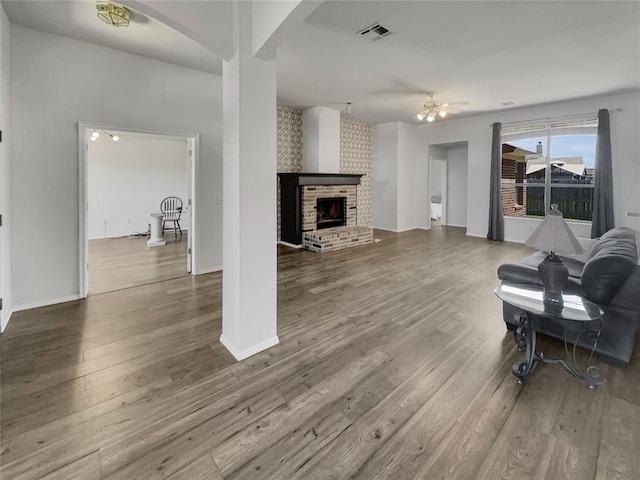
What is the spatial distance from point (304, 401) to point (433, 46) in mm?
4014

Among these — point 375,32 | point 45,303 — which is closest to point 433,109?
point 375,32

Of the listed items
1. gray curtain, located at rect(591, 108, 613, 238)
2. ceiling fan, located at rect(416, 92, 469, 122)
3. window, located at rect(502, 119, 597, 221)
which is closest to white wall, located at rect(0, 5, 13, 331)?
ceiling fan, located at rect(416, 92, 469, 122)

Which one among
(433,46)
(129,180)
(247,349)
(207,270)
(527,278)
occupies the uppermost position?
(433,46)

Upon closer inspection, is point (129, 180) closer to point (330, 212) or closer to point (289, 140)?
point (289, 140)

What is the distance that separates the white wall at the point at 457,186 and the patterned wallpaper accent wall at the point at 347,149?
8.68 feet

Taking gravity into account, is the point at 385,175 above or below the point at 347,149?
below

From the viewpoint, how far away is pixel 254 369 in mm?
2229

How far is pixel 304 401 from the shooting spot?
6.26 ft

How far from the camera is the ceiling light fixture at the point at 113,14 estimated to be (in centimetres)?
273

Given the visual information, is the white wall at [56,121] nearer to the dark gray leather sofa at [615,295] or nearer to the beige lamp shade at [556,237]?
the beige lamp shade at [556,237]

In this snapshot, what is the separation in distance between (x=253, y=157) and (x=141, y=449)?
6.15 feet

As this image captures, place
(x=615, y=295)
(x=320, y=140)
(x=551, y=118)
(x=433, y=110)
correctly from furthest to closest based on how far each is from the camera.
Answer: (x=320, y=140) → (x=551, y=118) → (x=433, y=110) → (x=615, y=295)

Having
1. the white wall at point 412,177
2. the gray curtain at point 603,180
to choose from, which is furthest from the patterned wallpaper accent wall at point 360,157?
the gray curtain at point 603,180

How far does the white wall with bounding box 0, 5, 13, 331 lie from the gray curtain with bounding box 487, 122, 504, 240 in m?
8.07
